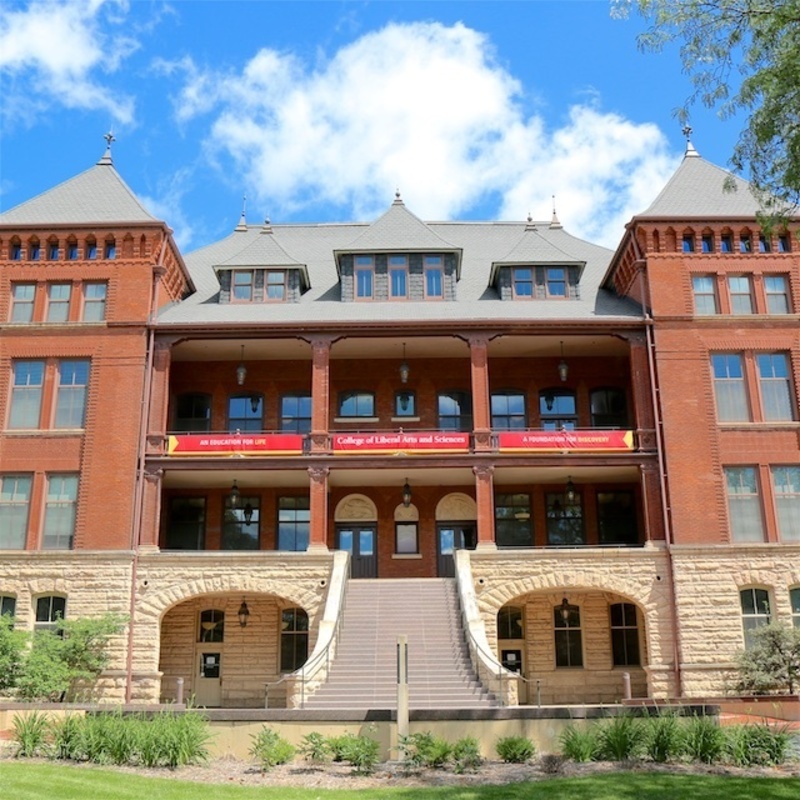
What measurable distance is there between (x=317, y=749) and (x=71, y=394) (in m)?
16.7

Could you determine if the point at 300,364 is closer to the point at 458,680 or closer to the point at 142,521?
the point at 142,521

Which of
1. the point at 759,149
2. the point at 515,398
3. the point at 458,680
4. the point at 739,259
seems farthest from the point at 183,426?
the point at 759,149

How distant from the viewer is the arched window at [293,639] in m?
28.0

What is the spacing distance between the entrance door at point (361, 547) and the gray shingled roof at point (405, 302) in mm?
7005

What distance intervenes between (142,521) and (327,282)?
36.0 ft

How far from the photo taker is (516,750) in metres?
13.7

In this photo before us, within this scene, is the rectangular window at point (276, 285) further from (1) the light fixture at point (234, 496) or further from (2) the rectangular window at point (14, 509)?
(2) the rectangular window at point (14, 509)

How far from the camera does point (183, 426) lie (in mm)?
30609

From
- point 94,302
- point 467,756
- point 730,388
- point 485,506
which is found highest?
point 94,302

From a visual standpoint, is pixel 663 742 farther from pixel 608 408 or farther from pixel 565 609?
pixel 608 408

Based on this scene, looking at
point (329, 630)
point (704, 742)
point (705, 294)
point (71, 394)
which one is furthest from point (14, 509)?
point (705, 294)

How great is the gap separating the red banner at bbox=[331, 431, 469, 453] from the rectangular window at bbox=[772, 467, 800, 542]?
9.05 meters

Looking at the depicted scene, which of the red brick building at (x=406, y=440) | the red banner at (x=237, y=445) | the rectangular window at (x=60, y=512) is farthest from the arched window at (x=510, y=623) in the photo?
the rectangular window at (x=60, y=512)

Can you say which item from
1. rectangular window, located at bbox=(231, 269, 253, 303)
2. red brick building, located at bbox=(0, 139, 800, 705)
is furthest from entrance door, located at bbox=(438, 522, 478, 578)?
rectangular window, located at bbox=(231, 269, 253, 303)
